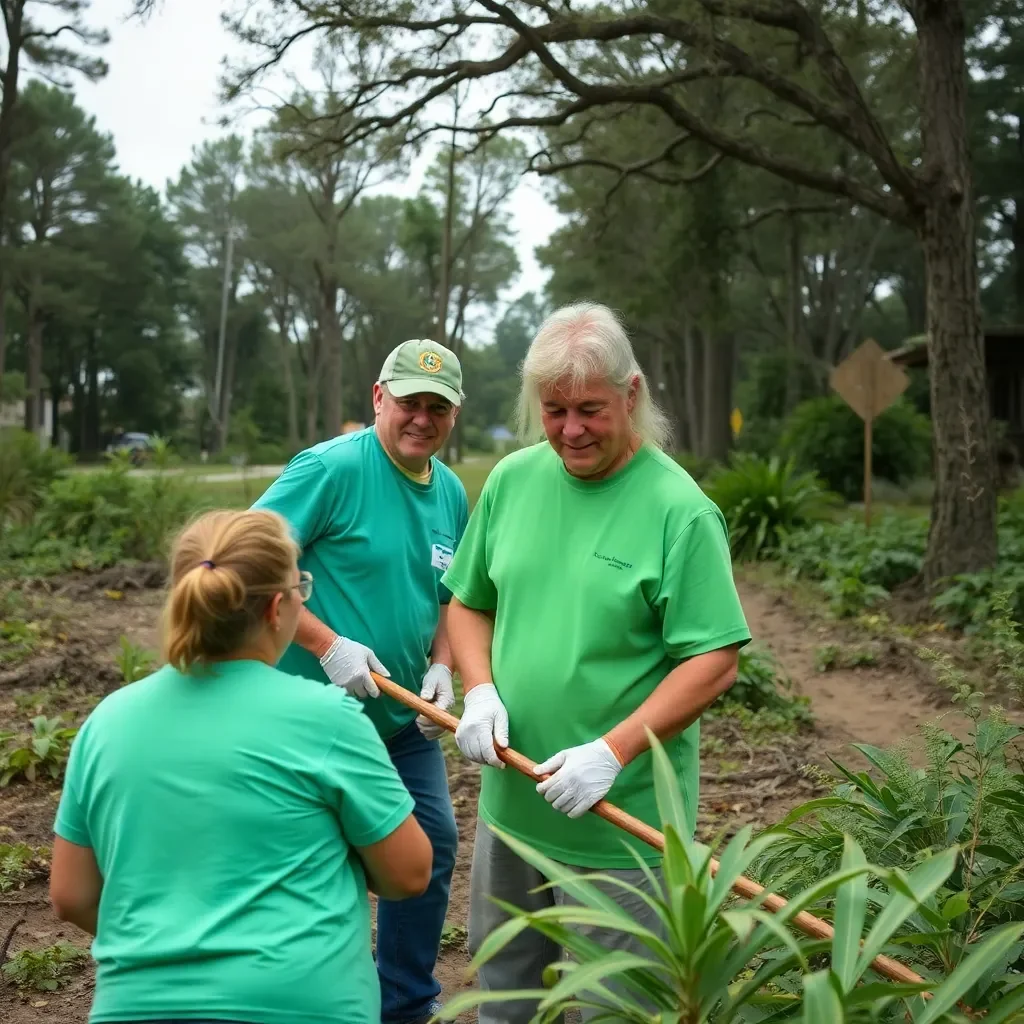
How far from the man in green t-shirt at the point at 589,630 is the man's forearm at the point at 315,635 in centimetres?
59

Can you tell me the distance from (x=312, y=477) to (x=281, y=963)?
1.71 m

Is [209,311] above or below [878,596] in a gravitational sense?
above

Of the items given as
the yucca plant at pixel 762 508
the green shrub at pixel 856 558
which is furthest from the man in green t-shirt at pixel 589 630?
the yucca plant at pixel 762 508

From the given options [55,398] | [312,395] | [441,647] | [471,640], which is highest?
[55,398]

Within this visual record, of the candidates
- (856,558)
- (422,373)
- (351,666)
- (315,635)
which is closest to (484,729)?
(351,666)

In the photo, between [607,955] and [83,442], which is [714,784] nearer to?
[607,955]

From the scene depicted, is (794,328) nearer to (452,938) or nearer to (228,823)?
(452,938)

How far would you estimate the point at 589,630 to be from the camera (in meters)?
2.65

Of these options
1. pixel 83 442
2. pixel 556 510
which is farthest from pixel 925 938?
pixel 83 442

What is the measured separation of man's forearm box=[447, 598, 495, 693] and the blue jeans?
2.03 ft

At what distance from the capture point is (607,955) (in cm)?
195

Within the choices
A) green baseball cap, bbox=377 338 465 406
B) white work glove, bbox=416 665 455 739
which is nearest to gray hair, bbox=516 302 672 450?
green baseball cap, bbox=377 338 465 406

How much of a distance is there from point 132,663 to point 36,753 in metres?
1.65

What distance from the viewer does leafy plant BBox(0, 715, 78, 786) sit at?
5.77 meters
